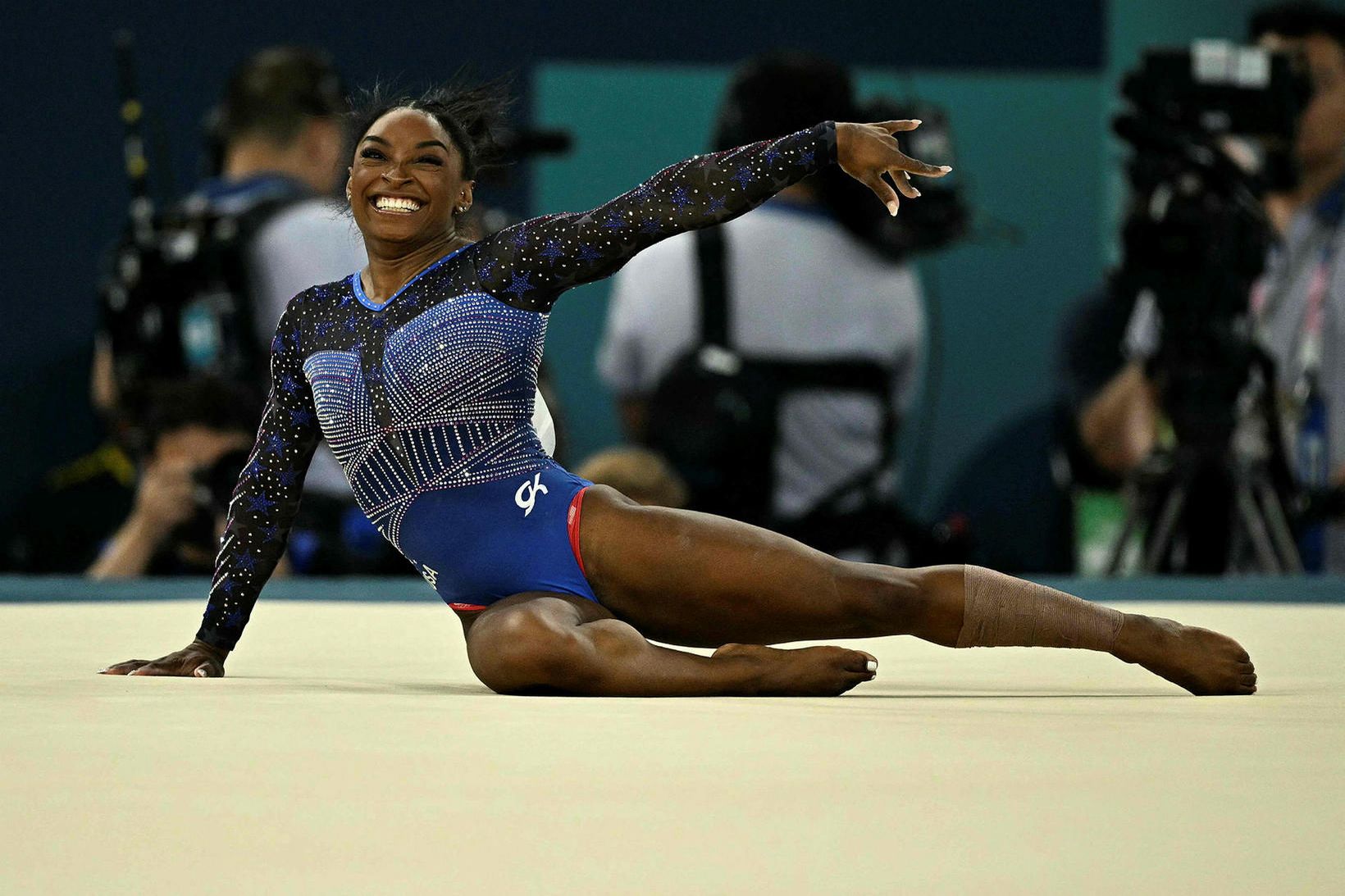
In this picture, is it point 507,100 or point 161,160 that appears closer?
point 507,100

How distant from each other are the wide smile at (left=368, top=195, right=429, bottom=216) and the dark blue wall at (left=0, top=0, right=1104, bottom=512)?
3.95 metres

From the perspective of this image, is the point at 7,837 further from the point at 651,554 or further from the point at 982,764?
the point at 651,554

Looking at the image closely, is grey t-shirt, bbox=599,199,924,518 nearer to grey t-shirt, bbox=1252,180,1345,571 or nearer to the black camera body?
the black camera body

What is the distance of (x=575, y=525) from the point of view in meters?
2.20

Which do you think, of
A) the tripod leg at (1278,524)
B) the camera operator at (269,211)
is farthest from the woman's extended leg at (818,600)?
the tripod leg at (1278,524)

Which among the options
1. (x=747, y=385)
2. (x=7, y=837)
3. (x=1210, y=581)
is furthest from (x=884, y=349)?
(x=7, y=837)

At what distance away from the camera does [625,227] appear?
7.16 ft

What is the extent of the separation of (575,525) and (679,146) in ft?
13.6

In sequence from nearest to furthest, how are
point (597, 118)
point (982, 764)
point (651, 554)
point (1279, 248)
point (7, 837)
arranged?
point (7, 837) → point (982, 764) → point (651, 554) → point (1279, 248) → point (597, 118)

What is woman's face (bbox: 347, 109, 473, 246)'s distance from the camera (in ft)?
7.61

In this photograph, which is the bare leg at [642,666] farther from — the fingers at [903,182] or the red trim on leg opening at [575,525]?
the fingers at [903,182]

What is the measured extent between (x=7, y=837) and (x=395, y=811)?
240 millimetres

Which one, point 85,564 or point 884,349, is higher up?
point 884,349

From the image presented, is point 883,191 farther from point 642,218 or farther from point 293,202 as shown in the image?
point 293,202
